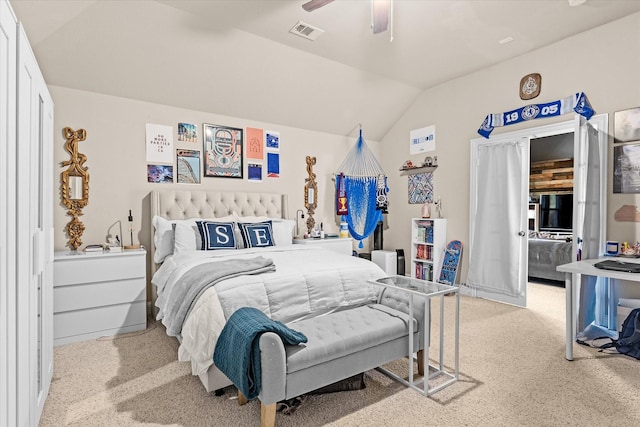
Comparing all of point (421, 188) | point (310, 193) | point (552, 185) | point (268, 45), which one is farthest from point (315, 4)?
point (552, 185)

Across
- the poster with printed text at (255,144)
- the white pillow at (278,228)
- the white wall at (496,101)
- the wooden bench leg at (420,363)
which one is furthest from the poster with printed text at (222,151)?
the wooden bench leg at (420,363)

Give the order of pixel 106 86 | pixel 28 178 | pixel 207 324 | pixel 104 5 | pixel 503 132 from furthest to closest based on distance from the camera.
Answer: pixel 503 132 → pixel 106 86 → pixel 104 5 → pixel 207 324 → pixel 28 178

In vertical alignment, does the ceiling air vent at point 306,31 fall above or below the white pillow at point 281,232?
above

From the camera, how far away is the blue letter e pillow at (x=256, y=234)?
370cm

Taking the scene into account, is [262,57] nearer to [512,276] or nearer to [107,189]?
[107,189]

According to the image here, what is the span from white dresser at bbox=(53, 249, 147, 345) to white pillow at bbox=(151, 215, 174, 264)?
0.26 m

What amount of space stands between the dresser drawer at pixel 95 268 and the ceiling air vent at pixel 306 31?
2636mm

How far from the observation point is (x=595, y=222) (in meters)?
3.16

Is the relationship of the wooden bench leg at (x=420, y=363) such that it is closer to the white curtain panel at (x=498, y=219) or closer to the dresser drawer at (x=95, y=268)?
the white curtain panel at (x=498, y=219)

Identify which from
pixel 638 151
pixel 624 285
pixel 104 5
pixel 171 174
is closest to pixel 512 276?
pixel 624 285

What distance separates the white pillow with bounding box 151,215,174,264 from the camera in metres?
3.51

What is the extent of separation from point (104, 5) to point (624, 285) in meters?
5.15

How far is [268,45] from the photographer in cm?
364

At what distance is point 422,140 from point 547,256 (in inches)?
96.3
